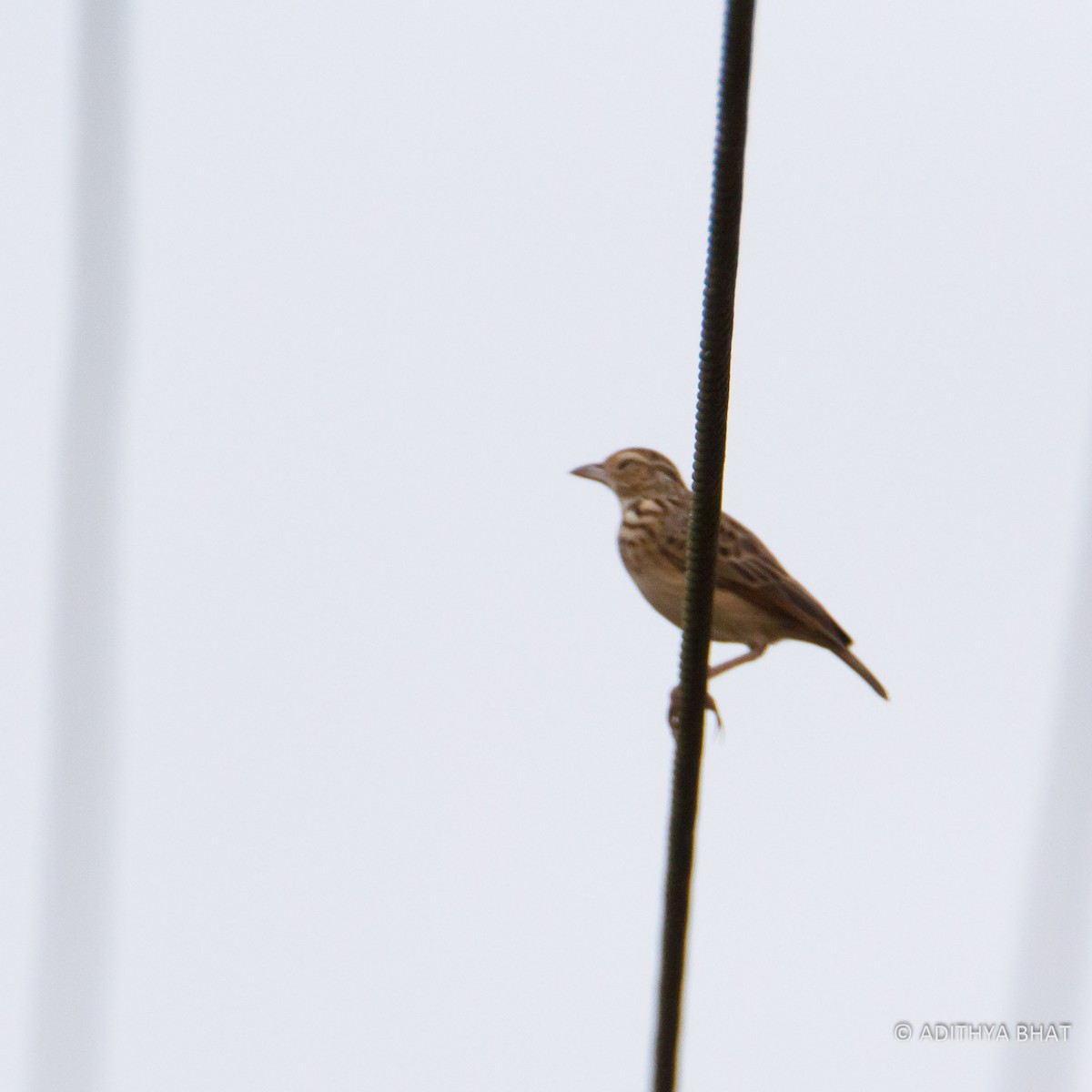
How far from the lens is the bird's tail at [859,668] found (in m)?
6.48

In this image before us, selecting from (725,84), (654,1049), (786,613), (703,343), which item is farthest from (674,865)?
(786,613)

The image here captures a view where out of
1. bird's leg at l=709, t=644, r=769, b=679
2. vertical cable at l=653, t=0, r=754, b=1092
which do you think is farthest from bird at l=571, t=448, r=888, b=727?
vertical cable at l=653, t=0, r=754, b=1092

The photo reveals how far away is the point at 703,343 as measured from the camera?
325 centimetres

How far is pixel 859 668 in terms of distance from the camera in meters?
6.49

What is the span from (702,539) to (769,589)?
313 cm

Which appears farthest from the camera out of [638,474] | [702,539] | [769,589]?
[638,474]

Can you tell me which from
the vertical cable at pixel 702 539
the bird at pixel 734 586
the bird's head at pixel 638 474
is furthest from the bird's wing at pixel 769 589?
the vertical cable at pixel 702 539

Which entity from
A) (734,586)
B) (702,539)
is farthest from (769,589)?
(702,539)

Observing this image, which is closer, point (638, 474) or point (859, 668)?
point (859, 668)

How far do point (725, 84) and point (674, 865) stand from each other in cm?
166

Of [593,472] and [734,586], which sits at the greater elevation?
[593,472]

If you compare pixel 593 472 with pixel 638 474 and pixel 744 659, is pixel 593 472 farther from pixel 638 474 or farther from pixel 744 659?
pixel 744 659

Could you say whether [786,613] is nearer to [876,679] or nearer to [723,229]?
[876,679]

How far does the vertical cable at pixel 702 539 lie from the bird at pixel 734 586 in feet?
9.31
